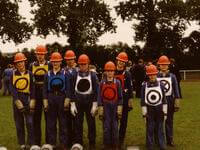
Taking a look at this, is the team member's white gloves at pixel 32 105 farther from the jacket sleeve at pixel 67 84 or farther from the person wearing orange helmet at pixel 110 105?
the person wearing orange helmet at pixel 110 105

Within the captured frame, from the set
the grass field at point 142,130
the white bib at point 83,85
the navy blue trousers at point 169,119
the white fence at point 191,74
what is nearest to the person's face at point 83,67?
the white bib at point 83,85

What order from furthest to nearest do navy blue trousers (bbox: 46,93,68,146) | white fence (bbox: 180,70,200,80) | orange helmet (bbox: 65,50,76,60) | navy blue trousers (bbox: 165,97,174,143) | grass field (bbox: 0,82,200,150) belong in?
1. white fence (bbox: 180,70,200,80)
2. grass field (bbox: 0,82,200,150)
3. navy blue trousers (bbox: 165,97,174,143)
4. orange helmet (bbox: 65,50,76,60)
5. navy blue trousers (bbox: 46,93,68,146)

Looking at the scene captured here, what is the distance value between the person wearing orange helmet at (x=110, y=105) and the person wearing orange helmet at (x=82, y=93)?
0.65 feet

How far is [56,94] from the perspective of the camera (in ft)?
42.3

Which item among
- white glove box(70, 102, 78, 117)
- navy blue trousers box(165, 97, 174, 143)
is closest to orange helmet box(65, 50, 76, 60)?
white glove box(70, 102, 78, 117)

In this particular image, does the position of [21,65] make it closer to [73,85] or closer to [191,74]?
[73,85]

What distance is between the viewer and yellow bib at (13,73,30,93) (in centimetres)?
1304

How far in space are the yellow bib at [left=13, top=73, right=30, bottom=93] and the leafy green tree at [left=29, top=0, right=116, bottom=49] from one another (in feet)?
125

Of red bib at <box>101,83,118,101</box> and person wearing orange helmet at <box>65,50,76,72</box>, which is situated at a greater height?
person wearing orange helmet at <box>65,50,76,72</box>

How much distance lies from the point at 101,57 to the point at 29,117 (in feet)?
130

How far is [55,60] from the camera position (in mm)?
12898

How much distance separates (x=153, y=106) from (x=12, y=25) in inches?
1353

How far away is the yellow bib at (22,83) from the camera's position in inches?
513

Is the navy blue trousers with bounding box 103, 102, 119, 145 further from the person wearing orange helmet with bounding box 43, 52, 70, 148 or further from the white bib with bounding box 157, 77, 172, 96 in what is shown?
the white bib with bounding box 157, 77, 172, 96
